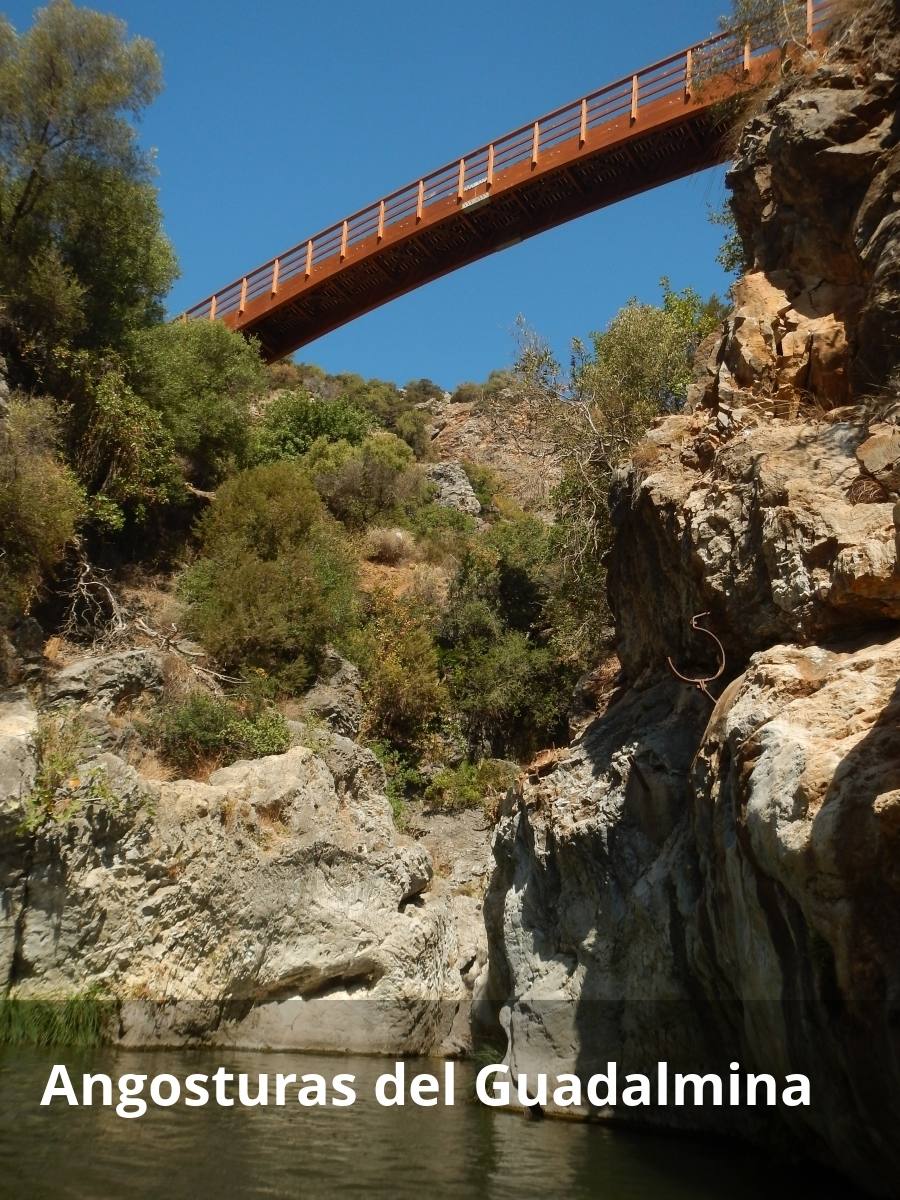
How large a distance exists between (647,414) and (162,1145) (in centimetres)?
1382

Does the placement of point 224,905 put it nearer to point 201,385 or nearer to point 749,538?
point 749,538

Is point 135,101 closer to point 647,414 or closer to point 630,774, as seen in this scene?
point 647,414

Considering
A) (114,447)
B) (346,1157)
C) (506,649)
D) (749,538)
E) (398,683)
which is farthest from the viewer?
(506,649)

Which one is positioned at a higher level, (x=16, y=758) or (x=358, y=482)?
(x=358, y=482)

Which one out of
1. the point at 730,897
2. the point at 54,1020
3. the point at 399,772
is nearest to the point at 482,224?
the point at 399,772

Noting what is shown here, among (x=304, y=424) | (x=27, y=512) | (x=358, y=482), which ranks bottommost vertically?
(x=27, y=512)

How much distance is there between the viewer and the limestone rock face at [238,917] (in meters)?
12.1

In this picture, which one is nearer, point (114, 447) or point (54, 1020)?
point (54, 1020)

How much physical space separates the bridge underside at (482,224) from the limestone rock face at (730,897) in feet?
46.2

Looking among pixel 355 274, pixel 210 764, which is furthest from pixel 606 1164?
pixel 355 274

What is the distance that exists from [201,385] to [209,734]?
10698 mm

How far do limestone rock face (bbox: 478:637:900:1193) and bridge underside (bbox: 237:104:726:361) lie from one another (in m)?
14.1

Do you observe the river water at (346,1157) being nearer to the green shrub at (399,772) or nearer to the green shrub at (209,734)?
the green shrub at (209,734)

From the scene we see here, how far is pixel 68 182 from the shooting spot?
2030cm
